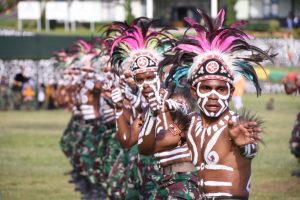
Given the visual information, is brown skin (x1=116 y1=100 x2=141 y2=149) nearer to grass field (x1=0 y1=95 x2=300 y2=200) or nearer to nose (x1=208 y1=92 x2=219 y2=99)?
nose (x1=208 y1=92 x2=219 y2=99)

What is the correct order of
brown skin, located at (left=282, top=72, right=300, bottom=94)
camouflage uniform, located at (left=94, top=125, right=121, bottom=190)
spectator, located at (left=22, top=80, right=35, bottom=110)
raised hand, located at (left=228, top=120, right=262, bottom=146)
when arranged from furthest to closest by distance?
spectator, located at (left=22, top=80, right=35, bottom=110)
brown skin, located at (left=282, top=72, right=300, bottom=94)
camouflage uniform, located at (left=94, top=125, right=121, bottom=190)
raised hand, located at (left=228, top=120, right=262, bottom=146)

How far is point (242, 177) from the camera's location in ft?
30.1

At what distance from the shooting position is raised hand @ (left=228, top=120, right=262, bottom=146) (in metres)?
8.47

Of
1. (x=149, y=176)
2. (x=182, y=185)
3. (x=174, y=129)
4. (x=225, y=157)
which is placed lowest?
(x=149, y=176)

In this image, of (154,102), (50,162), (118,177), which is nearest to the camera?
(154,102)

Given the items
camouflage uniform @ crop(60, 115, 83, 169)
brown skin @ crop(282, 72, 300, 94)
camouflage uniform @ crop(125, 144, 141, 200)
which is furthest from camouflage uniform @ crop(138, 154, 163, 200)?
camouflage uniform @ crop(60, 115, 83, 169)

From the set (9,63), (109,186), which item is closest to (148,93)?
(109,186)

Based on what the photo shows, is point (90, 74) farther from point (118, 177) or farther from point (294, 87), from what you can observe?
point (118, 177)

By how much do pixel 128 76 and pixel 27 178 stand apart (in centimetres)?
770

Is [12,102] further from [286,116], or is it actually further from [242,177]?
[242,177]

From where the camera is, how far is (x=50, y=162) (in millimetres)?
23328

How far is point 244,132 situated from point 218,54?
1.06m

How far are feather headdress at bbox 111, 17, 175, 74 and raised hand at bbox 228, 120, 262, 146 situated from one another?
212cm

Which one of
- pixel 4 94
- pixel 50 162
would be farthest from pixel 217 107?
pixel 4 94
